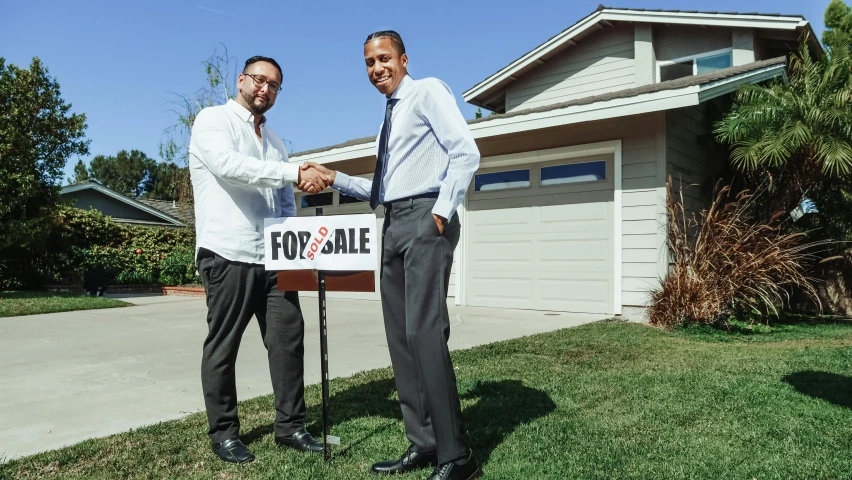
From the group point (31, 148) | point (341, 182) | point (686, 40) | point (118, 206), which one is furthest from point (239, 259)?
point (118, 206)

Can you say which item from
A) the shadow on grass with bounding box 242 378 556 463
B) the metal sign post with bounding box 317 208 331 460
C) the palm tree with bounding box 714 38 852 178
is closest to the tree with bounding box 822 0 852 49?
the palm tree with bounding box 714 38 852 178

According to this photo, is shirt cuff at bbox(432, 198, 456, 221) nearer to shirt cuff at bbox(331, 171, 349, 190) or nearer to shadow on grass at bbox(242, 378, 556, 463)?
shirt cuff at bbox(331, 171, 349, 190)

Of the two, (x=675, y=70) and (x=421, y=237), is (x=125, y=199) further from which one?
(x=421, y=237)

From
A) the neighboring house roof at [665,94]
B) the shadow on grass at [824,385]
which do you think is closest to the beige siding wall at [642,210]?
the neighboring house roof at [665,94]

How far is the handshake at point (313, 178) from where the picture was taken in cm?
287

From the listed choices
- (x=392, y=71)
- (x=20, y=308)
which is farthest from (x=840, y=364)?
(x=20, y=308)

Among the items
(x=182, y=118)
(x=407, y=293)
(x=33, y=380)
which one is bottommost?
(x=33, y=380)

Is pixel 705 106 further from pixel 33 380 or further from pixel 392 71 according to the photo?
pixel 33 380

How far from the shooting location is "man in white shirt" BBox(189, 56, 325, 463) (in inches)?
114

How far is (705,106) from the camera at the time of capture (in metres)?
9.52

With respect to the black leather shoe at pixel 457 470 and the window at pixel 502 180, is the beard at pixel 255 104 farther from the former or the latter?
the window at pixel 502 180

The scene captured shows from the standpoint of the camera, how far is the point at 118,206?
83.0 ft

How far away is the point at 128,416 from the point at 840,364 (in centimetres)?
517

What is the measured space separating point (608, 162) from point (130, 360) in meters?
6.28
